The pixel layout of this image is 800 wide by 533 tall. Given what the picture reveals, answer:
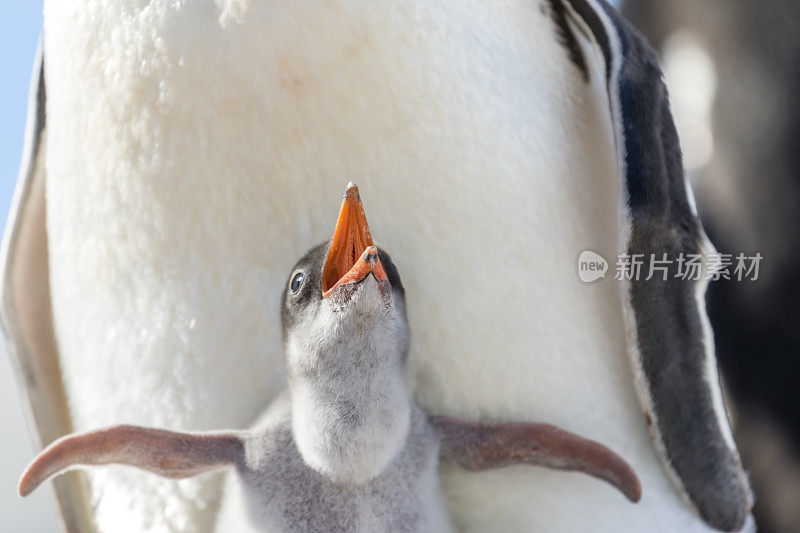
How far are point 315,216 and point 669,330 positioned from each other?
0.30 m

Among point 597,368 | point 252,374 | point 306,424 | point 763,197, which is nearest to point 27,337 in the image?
point 252,374

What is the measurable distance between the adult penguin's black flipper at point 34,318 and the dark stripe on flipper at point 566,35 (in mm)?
484

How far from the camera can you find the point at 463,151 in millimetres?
762

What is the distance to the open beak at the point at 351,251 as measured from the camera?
589 millimetres

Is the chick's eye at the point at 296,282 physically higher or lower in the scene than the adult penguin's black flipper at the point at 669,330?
higher

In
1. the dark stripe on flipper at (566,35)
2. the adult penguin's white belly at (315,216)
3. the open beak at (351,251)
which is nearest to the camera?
the open beak at (351,251)

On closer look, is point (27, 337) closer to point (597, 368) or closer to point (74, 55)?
point (74, 55)

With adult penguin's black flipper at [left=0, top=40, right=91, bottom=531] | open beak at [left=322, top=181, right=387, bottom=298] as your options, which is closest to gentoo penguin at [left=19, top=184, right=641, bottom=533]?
open beak at [left=322, top=181, right=387, bottom=298]

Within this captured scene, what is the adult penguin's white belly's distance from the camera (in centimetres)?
73

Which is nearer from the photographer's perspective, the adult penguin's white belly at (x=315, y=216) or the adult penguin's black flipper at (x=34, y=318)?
the adult penguin's white belly at (x=315, y=216)

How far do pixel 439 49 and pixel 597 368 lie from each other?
0.29 meters

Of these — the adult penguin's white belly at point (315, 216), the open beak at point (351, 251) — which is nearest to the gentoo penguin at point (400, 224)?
the adult penguin's white belly at point (315, 216)

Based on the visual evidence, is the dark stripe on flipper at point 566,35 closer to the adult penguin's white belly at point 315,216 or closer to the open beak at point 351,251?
the adult penguin's white belly at point 315,216

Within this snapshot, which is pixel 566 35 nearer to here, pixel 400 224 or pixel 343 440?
pixel 400 224
